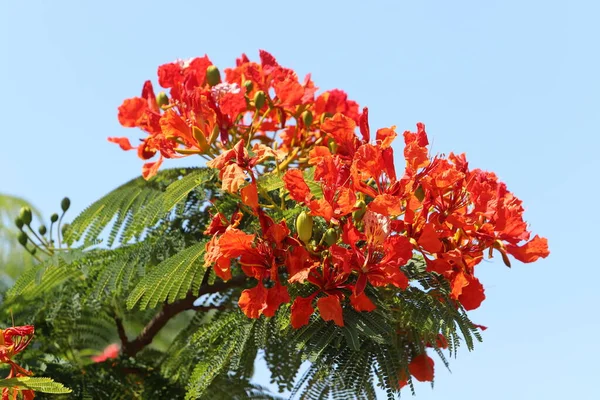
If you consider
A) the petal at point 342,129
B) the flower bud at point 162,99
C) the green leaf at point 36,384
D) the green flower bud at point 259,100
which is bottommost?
the green leaf at point 36,384

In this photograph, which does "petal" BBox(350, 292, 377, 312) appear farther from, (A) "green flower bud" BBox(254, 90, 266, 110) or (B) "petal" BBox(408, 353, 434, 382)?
(A) "green flower bud" BBox(254, 90, 266, 110)

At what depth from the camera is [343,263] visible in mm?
2229

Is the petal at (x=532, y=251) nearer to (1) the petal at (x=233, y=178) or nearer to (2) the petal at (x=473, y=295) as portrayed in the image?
(2) the petal at (x=473, y=295)

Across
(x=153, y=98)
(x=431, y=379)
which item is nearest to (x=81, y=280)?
(x=153, y=98)

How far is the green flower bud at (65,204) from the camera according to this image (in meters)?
3.47

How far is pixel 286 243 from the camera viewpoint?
7.68 ft

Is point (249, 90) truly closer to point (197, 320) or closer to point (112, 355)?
point (197, 320)

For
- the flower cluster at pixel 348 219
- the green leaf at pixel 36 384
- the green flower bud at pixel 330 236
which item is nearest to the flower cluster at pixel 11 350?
the green leaf at pixel 36 384

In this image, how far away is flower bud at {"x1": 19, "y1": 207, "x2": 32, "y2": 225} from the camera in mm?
3357

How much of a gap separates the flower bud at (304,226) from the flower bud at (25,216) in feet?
4.95

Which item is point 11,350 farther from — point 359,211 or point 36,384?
point 359,211

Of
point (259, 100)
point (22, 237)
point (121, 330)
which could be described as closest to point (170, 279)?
point (259, 100)

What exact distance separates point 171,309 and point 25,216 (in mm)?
708

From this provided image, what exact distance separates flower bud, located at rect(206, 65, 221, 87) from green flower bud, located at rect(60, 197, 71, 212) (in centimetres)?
92
